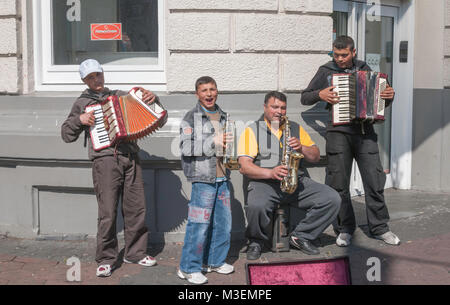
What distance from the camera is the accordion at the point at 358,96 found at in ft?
18.8

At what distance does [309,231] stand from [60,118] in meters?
2.79

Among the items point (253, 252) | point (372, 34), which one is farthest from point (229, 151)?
point (372, 34)

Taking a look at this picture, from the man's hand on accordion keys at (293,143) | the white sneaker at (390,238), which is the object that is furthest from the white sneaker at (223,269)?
the white sneaker at (390,238)

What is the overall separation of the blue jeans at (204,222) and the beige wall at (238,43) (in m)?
1.48

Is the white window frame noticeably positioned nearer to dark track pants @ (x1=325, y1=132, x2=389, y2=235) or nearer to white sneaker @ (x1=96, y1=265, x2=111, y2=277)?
dark track pants @ (x1=325, y1=132, x2=389, y2=235)

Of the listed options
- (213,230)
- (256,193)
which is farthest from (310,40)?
(213,230)

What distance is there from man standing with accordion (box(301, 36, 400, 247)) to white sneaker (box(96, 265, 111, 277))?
2293 mm

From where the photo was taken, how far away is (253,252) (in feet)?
18.6

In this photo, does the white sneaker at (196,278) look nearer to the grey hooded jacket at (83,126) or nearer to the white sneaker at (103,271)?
the white sneaker at (103,271)

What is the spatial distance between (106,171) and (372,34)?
462 centimetres

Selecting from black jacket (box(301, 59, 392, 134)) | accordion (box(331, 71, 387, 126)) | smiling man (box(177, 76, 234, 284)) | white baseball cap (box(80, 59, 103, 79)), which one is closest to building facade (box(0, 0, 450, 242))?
black jacket (box(301, 59, 392, 134))

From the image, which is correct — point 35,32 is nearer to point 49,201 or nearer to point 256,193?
point 49,201

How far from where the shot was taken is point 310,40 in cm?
643

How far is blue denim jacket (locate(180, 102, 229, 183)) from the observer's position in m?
4.98
